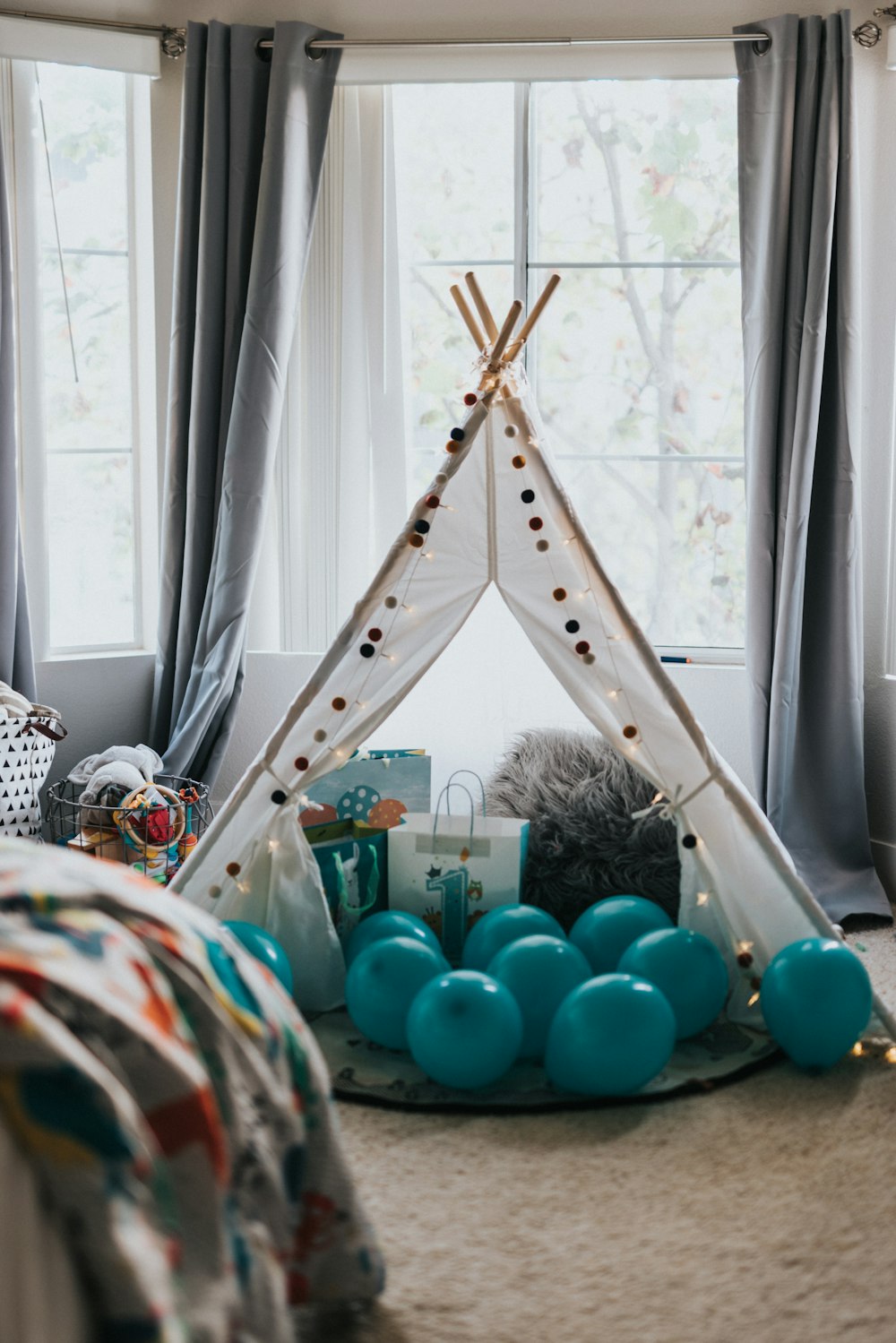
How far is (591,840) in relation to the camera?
277 centimetres

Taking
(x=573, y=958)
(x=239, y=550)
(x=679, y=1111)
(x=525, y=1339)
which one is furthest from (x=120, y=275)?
(x=525, y=1339)

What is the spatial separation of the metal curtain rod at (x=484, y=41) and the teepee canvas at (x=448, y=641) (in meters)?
1.17

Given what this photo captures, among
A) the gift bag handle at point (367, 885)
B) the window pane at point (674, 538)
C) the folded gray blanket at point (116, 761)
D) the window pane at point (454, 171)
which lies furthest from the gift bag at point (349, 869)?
the window pane at point (454, 171)

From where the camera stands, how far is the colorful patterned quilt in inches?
41.9

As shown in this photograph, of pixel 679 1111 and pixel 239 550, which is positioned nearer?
pixel 679 1111

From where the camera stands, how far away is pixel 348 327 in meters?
3.49

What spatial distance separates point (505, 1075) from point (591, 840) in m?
0.71

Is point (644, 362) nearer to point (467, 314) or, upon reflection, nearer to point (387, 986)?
point (467, 314)

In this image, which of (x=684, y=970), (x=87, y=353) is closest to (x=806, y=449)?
(x=684, y=970)

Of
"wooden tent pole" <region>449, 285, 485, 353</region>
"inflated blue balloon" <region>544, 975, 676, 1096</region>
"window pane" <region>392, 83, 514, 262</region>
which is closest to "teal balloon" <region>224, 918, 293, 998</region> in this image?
"inflated blue balloon" <region>544, 975, 676, 1096</region>

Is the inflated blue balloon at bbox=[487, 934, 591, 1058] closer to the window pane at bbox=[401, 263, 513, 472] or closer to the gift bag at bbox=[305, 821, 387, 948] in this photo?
the gift bag at bbox=[305, 821, 387, 948]

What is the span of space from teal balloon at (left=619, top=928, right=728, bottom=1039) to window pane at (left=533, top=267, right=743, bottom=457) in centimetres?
168

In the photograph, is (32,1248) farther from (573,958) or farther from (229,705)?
(229,705)

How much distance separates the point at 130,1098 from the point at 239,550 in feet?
7.40
